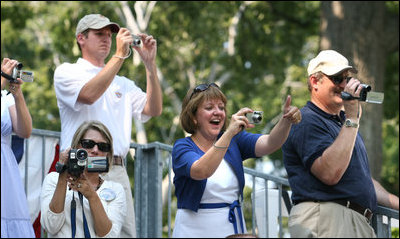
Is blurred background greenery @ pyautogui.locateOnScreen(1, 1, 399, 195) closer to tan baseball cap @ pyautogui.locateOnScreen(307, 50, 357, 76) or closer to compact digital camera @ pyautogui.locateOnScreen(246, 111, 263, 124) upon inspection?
tan baseball cap @ pyautogui.locateOnScreen(307, 50, 357, 76)

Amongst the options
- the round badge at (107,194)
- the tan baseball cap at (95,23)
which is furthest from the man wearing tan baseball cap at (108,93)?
the round badge at (107,194)

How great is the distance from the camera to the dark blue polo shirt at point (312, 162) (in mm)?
4797

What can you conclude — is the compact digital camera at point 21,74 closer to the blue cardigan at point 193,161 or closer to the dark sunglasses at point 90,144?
the dark sunglasses at point 90,144

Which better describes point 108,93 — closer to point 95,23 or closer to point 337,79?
point 95,23

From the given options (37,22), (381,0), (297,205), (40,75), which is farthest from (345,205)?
(37,22)

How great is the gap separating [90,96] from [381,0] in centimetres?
643

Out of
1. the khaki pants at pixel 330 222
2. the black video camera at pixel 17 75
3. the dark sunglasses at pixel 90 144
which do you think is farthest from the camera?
the black video camera at pixel 17 75

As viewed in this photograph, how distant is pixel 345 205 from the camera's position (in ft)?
15.7

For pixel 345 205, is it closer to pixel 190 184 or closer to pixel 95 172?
pixel 190 184

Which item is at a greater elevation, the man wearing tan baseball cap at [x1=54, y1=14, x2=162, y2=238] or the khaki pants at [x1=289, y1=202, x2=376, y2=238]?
the man wearing tan baseball cap at [x1=54, y1=14, x2=162, y2=238]

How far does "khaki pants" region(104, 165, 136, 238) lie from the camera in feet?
18.7

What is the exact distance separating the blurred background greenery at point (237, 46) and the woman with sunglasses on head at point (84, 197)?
19.6 ft

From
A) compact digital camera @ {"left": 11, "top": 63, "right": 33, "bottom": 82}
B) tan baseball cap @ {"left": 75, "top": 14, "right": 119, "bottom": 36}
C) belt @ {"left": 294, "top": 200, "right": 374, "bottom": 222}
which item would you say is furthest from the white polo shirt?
belt @ {"left": 294, "top": 200, "right": 374, "bottom": 222}

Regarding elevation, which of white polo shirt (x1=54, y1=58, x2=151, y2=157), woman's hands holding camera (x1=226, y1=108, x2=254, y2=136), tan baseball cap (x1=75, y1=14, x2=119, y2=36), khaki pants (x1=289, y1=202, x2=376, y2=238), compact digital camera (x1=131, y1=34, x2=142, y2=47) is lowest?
khaki pants (x1=289, y1=202, x2=376, y2=238)
